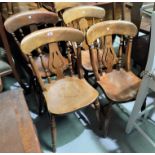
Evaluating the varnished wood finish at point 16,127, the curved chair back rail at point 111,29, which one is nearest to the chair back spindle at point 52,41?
the curved chair back rail at point 111,29

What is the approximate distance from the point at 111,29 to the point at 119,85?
1.41ft

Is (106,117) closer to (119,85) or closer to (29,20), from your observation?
(119,85)

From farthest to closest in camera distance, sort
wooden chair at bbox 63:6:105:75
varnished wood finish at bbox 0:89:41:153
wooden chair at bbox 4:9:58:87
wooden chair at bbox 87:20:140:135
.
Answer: wooden chair at bbox 63:6:105:75
wooden chair at bbox 4:9:58:87
wooden chair at bbox 87:20:140:135
varnished wood finish at bbox 0:89:41:153

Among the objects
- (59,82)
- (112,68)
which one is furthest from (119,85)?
(59,82)

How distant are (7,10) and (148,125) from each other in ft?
5.98

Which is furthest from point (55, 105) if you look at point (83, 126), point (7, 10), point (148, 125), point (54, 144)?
point (7, 10)

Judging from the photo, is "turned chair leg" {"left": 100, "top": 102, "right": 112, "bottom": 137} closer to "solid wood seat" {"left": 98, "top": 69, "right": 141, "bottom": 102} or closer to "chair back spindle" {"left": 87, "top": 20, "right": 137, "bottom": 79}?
"solid wood seat" {"left": 98, "top": 69, "right": 141, "bottom": 102}

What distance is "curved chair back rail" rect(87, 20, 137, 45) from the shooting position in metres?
1.53

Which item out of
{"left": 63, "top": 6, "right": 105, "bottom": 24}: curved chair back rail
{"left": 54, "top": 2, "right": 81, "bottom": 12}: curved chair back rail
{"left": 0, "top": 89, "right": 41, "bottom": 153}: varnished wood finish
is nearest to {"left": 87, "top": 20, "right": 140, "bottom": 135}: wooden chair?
{"left": 63, "top": 6, "right": 105, "bottom": 24}: curved chair back rail

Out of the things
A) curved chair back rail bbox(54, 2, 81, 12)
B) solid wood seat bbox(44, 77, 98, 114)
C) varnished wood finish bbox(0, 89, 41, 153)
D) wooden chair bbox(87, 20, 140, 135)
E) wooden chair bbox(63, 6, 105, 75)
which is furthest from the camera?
curved chair back rail bbox(54, 2, 81, 12)

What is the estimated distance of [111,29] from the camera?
1.58m

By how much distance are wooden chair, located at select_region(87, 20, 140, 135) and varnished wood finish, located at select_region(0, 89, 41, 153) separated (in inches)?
31.4

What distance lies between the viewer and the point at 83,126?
1.76 m

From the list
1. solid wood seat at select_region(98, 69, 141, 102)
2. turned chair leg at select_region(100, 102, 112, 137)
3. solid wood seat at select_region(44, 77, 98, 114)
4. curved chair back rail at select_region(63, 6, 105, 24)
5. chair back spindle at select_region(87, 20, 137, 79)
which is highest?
curved chair back rail at select_region(63, 6, 105, 24)
